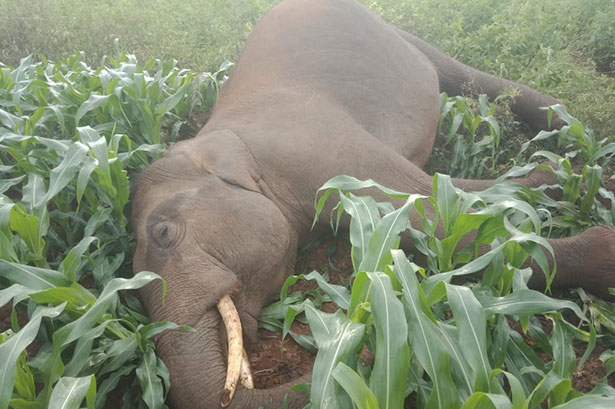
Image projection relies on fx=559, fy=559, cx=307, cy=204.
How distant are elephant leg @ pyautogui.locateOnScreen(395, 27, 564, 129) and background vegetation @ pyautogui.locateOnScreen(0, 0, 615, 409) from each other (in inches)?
6.4

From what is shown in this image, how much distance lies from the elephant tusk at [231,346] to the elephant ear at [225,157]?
737 mm

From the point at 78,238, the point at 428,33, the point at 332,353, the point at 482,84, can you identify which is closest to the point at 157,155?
the point at 78,238

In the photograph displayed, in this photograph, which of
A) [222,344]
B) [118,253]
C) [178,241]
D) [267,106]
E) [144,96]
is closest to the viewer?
[222,344]

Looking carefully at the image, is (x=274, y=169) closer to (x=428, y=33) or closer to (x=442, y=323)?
(x=442, y=323)

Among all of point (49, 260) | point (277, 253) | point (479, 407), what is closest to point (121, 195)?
point (49, 260)

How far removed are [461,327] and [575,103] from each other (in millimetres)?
3595

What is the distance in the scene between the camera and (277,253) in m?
2.85

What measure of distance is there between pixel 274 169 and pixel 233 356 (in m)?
1.22

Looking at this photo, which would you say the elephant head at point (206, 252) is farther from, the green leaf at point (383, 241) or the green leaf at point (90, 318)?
the green leaf at point (383, 241)

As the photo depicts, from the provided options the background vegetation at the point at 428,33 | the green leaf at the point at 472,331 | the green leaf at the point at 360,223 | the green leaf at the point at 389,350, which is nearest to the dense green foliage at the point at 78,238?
the green leaf at the point at 360,223

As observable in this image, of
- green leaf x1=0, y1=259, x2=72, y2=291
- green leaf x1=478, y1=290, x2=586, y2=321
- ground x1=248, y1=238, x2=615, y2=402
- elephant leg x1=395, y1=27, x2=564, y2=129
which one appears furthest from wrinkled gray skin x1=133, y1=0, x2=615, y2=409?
green leaf x1=478, y1=290, x2=586, y2=321

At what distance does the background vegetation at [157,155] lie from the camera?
1.87m

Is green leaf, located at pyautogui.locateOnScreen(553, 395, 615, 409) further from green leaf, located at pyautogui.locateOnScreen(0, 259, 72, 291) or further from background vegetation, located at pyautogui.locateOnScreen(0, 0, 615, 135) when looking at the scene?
background vegetation, located at pyautogui.locateOnScreen(0, 0, 615, 135)

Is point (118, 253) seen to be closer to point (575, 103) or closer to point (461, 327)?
point (461, 327)
